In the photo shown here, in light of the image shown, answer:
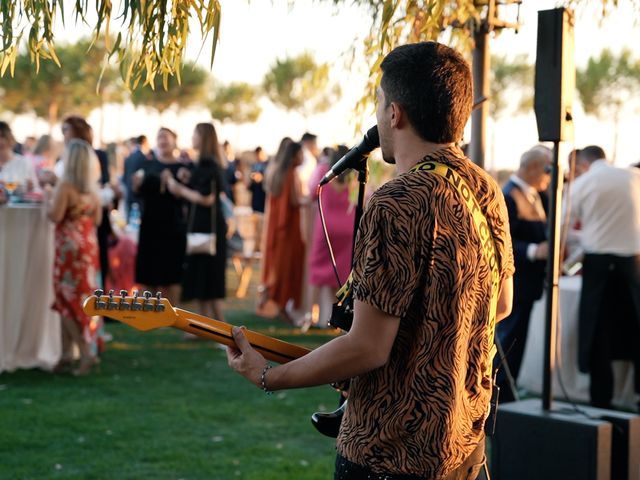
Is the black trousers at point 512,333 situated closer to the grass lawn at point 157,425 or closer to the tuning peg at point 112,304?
the grass lawn at point 157,425

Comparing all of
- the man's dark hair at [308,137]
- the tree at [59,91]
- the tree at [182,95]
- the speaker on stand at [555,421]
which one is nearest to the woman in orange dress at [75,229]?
the speaker on stand at [555,421]

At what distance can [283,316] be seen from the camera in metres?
11.8

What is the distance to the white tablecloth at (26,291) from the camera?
8.30 m

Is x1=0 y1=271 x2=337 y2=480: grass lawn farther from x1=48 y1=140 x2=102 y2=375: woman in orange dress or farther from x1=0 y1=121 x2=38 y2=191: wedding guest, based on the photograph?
x1=0 y1=121 x2=38 y2=191: wedding guest

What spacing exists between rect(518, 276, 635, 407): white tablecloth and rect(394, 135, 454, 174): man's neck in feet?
19.2

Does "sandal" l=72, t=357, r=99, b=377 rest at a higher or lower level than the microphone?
lower

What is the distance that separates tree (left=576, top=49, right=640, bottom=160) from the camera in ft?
171

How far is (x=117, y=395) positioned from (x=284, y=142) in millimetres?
4192

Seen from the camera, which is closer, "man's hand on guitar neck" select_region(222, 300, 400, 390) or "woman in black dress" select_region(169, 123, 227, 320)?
"man's hand on guitar neck" select_region(222, 300, 400, 390)

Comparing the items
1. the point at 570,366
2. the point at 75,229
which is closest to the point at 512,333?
the point at 570,366

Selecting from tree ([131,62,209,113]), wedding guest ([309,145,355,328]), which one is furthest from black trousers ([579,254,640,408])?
tree ([131,62,209,113])

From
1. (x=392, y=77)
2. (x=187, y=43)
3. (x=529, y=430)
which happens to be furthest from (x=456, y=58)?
(x=529, y=430)

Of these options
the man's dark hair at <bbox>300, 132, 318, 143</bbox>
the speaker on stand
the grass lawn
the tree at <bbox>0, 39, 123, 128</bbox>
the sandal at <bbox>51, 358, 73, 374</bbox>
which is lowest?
the grass lawn

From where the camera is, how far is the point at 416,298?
7.45ft
